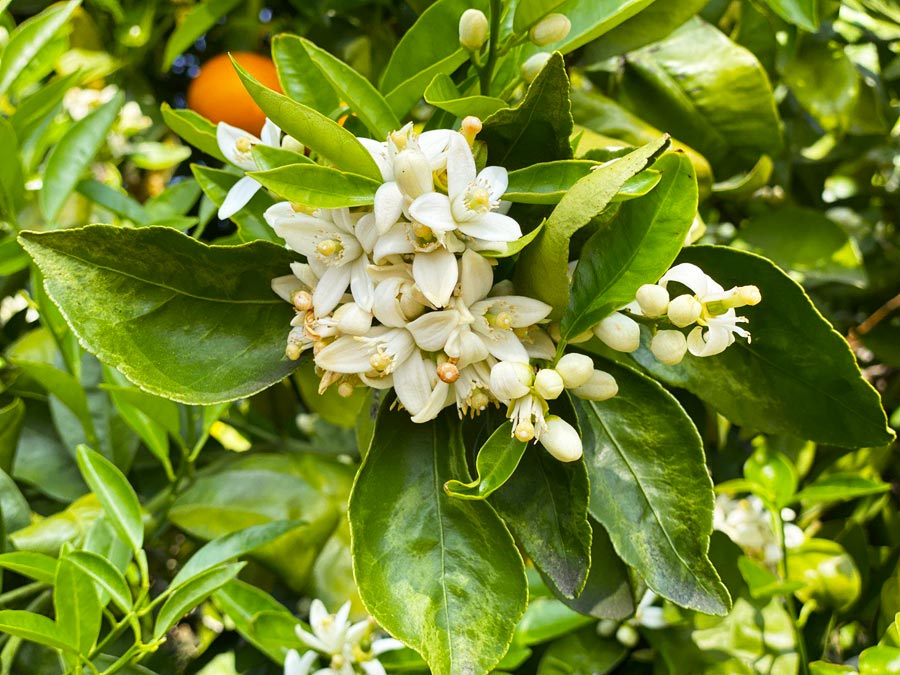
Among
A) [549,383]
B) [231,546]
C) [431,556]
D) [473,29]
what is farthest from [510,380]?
[231,546]

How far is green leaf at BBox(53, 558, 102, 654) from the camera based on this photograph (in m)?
0.60

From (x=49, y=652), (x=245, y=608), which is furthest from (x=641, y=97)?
(x=49, y=652)

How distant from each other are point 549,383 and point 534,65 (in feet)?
0.79

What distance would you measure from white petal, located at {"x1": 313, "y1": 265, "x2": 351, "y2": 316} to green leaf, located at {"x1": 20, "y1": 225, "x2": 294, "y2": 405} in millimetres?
61

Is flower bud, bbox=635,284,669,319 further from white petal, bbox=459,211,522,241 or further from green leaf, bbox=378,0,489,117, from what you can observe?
green leaf, bbox=378,0,489,117

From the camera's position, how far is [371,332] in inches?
18.9

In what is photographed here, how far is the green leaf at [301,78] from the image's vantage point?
0.60m

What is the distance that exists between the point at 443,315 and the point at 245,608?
1.29ft

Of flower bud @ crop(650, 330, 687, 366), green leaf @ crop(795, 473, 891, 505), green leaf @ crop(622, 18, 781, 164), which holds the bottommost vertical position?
green leaf @ crop(795, 473, 891, 505)

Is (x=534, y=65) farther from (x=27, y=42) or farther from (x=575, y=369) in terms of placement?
(x=27, y=42)

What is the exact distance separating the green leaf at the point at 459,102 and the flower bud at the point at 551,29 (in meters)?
0.06

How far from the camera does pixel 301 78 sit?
23.7 inches

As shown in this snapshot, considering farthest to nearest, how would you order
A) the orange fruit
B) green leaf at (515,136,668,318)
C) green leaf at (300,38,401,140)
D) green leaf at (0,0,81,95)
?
the orange fruit → green leaf at (0,0,81,95) → green leaf at (300,38,401,140) → green leaf at (515,136,668,318)

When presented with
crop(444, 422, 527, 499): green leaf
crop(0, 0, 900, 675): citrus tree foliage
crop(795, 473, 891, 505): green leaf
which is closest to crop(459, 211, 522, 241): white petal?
crop(0, 0, 900, 675): citrus tree foliage
